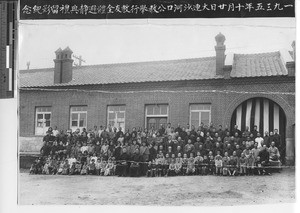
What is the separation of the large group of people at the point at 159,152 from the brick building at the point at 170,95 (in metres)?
0.12

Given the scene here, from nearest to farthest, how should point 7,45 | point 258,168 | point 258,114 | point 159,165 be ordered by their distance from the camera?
point 7,45
point 258,168
point 159,165
point 258,114

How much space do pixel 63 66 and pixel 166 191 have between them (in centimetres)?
234

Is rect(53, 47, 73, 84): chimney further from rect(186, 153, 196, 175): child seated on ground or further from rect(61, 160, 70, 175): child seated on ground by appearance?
rect(186, 153, 196, 175): child seated on ground

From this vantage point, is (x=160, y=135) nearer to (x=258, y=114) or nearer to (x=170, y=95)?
(x=170, y=95)

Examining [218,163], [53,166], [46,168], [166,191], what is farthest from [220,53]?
[46,168]

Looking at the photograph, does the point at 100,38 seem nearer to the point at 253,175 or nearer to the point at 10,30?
the point at 10,30

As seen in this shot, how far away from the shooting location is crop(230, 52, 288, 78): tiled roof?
254 inches

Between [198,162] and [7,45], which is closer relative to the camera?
[7,45]

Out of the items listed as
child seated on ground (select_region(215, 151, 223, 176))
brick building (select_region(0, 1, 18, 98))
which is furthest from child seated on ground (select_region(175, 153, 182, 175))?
brick building (select_region(0, 1, 18, 98))

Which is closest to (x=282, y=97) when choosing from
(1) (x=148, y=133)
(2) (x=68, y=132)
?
(1) (x=148, y=133)

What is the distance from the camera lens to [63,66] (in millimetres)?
6621

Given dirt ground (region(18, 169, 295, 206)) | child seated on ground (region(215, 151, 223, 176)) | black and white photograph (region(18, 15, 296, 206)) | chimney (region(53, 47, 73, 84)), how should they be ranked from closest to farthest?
dirt ground (region(18, 169, 295, 206)), black and white photograph (region(18, 15, 296, 206)), child seated on ground (region(215, 151, 223, 176)), chimney (region(53, 47, 73, 84))

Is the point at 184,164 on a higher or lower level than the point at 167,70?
lower

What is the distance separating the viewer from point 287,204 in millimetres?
6090
